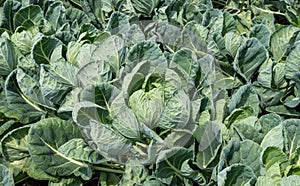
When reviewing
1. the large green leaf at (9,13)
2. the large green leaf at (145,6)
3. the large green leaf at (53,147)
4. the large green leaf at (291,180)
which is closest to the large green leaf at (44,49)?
the large green leaf at (53,147)

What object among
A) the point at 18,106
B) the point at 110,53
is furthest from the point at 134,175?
the point at 18,106

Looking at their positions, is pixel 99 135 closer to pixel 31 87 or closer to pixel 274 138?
pixel 31 87

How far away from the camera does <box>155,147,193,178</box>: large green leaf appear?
1.86m

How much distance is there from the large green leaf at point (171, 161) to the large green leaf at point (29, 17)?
1.04 metres

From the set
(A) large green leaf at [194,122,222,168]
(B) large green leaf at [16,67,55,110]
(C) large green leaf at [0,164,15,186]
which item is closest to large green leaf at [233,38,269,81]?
(A) large green leaf at [194,122,222,168]

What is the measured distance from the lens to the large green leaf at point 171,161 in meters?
1.86

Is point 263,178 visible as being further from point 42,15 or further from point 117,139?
point 42,15

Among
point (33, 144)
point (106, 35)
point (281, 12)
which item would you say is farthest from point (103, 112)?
point (281, 12)

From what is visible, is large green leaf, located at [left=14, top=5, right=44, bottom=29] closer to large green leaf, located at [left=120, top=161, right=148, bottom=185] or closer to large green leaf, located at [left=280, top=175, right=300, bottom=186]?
large green leaf, located at [left=120, top=161, right=148, bottom=185]

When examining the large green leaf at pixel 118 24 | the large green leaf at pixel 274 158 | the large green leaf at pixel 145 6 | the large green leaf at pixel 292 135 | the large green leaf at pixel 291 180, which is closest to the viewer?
the large green leaf at pixel 291 180

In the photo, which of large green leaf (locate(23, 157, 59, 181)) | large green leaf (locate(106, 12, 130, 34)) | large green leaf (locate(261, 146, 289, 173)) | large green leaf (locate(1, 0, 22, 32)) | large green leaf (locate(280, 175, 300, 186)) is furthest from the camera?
large green leaf (locate(1, 0, 22, 32))

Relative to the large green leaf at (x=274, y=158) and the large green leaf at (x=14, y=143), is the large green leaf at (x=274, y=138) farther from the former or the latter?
the large green leaf at (x=14, y=143)

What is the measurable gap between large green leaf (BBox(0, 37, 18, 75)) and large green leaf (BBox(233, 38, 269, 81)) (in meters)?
1.02

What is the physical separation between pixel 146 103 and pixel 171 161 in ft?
0.80
